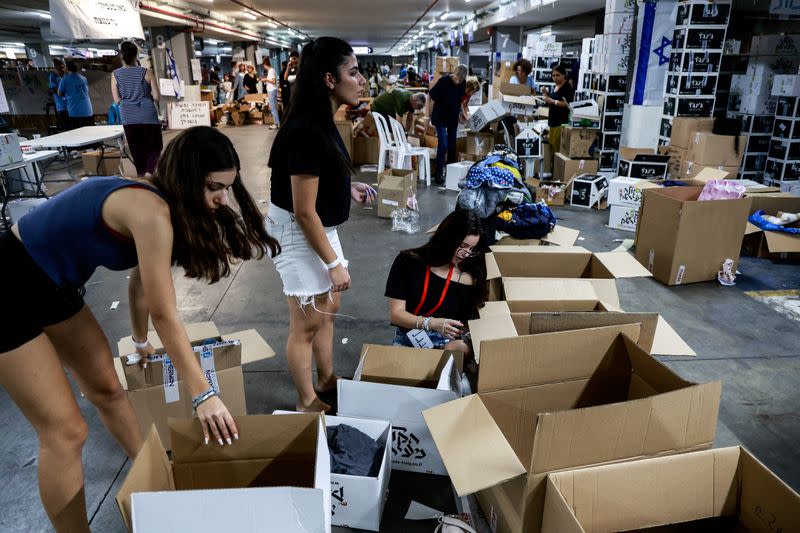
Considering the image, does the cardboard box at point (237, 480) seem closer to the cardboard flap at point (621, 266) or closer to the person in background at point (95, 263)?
the person in background at point (95, 263)

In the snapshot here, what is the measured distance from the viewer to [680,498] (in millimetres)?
1237

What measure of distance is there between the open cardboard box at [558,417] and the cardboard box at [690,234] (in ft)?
6.85

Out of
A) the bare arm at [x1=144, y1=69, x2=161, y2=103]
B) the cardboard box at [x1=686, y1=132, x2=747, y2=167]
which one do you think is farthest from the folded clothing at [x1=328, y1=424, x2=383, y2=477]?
the cardboard box at [x1=686, y1=132, x2=747, y2=167]

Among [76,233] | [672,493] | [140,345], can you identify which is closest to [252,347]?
[140,345]

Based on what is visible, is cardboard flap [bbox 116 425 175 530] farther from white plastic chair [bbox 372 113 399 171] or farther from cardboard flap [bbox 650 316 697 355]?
white plastic chair [bbox 372 113 399 171]

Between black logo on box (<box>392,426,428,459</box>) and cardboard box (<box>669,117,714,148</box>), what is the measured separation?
16.8 feet

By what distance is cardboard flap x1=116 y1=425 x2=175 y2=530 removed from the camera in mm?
1077

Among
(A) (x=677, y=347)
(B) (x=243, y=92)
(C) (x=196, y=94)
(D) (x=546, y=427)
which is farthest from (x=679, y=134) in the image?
(B) (x=243, y=92)

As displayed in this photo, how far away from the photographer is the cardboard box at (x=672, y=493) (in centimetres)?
118

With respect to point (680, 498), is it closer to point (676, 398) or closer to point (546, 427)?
point (676, 398)

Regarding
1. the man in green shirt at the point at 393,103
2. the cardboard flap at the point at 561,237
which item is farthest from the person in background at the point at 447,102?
the cardboard flap at the point at 561,237

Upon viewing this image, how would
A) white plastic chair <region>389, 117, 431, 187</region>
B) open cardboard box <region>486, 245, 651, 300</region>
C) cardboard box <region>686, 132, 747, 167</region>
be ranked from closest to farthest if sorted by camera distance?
open cardboard box <region>486, 245, 651, 300</region> < cardboard box <region>686, 132, 747, 167</region> < white plastic chair <region>389, 117, 431, 187</region>

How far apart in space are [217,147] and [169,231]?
0.77 ft

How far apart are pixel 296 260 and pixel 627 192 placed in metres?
3.78
